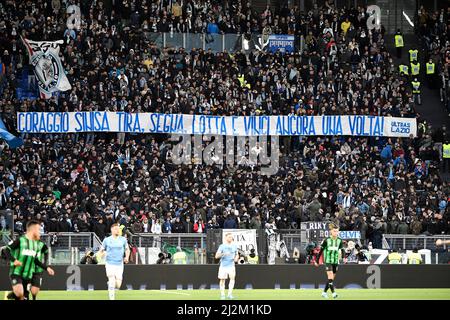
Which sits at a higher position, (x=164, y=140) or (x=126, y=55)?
(x=126, y=55)

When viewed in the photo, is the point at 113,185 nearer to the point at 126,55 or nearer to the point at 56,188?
the point at 56,188

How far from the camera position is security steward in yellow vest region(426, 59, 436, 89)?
182 feet

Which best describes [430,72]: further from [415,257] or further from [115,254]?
[115,254]

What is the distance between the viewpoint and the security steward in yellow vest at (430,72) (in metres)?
55.6

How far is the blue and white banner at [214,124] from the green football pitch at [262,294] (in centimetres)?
1582

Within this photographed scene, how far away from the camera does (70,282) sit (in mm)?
34125

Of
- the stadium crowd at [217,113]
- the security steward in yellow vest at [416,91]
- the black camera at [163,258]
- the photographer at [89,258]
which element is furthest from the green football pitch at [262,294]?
the security steward in yellow vest at [416,91]

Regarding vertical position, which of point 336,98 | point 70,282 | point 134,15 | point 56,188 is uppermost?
point 134,15

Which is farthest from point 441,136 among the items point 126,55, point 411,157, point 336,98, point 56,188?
point 56,188

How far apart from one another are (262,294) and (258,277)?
360cm

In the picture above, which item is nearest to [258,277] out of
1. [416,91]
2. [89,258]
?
[89,258]

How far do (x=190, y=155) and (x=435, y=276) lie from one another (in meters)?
16.4

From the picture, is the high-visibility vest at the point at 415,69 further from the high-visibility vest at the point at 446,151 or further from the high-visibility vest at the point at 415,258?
the high-visibility vest at the point at 415,258

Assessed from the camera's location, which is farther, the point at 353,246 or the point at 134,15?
the point at 134,15
